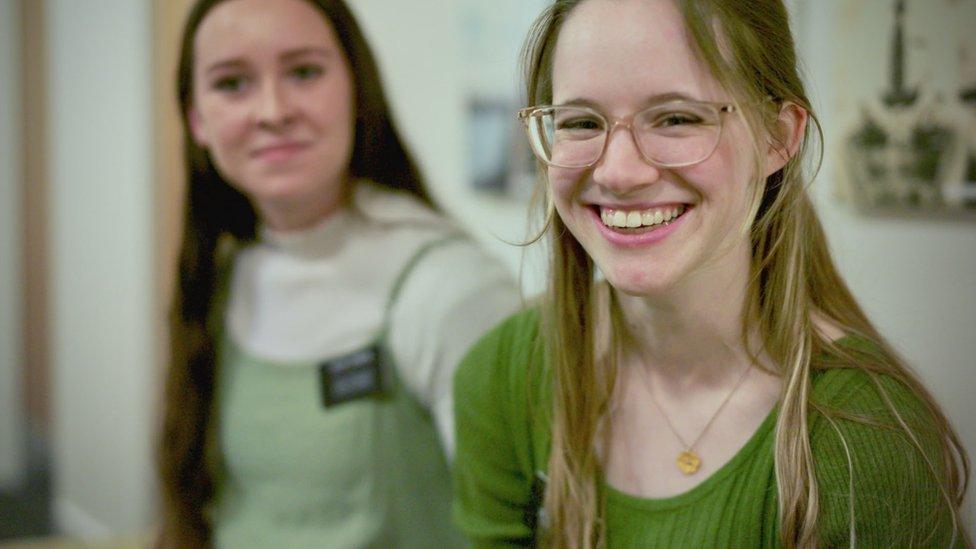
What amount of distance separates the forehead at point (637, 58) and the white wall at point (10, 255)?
3993mm

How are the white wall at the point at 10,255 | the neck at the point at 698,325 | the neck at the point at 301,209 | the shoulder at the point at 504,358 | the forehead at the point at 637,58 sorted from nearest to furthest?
the forehead at the point at 637,58 → the neck at the point at 698,325 → the shoulder at the point at 504,358 → the neck at the point at 301,209 → the white wall at the point at 10,255

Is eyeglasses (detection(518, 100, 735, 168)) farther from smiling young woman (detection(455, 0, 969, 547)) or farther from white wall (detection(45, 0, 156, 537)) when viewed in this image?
white wall (detection(45, 0, 156, 537))

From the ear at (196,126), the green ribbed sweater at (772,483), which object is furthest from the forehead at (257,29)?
the green ribbed sweater at (772,483)

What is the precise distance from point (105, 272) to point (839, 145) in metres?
2.95

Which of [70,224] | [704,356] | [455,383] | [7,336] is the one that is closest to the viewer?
[704,356]

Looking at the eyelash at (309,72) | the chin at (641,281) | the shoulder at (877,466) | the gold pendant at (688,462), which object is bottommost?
the gold pendant at (688,462)

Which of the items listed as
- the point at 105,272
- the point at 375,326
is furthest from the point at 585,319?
the point at 105,272

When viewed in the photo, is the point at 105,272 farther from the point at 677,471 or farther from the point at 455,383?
the point at 677,471

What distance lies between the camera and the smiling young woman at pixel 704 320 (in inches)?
32.0

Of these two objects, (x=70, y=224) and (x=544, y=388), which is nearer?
(x=544, y=388)

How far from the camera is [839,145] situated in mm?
1290

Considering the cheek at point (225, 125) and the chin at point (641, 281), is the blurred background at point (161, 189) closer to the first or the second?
the chin at point (641, 281)

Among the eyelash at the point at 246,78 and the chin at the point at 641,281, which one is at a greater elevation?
the eyelash at the point at 246,78

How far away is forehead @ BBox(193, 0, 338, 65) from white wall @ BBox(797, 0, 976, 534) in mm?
732
